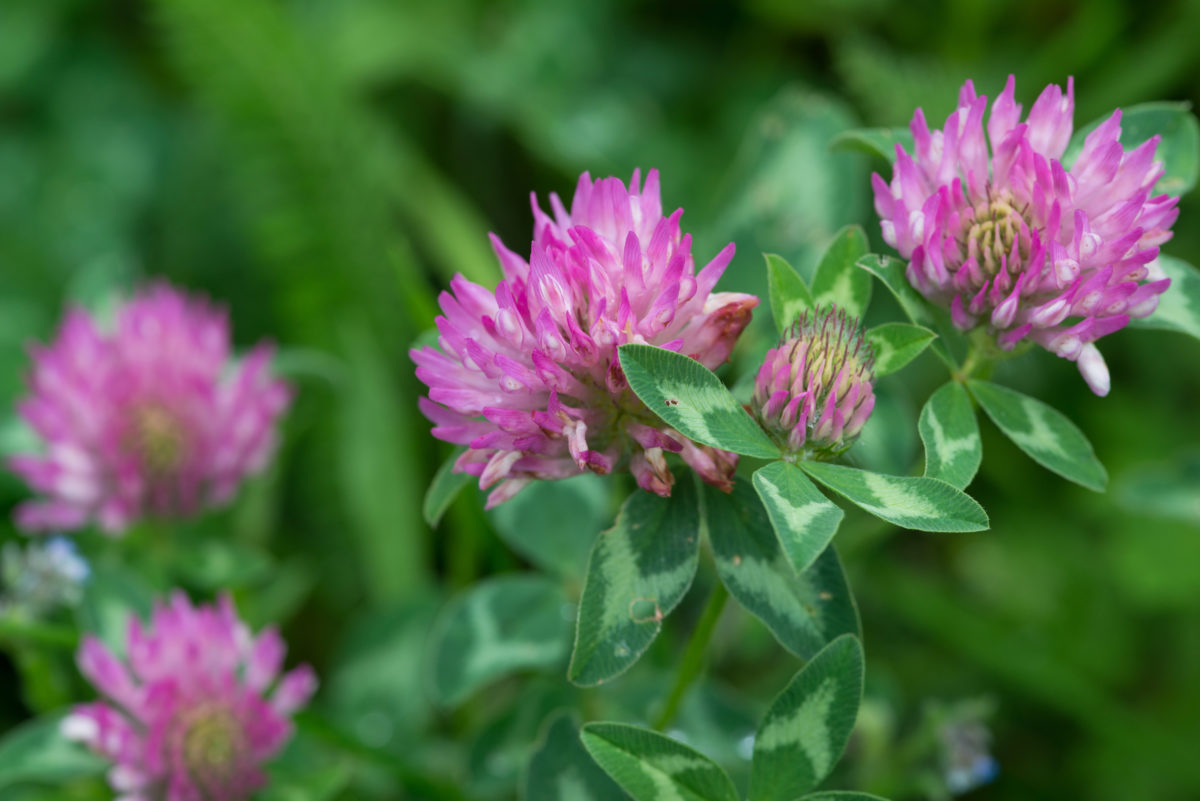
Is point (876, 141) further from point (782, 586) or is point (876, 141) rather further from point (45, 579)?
point (45, 579)

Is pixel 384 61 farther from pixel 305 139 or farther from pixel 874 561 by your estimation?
pixel 874 561

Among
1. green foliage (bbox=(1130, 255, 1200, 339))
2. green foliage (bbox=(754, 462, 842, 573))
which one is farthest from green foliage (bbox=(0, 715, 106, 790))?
green foliage (bbox=(1130, 255, 1200, 339))

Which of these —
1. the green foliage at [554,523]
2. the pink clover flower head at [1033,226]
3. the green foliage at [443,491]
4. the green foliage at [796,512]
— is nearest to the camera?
the green foliage at [796,512]

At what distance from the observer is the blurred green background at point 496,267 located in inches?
61.4

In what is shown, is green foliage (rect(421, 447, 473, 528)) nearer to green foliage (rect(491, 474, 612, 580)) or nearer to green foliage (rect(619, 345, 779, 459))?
green foliage (rect(619, 345, 779, 459))

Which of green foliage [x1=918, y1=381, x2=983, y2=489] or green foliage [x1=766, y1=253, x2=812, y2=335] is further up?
green foliage [x1=766, y1=253, x2=812, y2=335]

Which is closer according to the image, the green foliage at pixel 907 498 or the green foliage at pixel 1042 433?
the green foliage at pixel 907 498

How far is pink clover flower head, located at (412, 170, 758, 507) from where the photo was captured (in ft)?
2.50

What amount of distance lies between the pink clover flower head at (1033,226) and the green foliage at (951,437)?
6 centimetres

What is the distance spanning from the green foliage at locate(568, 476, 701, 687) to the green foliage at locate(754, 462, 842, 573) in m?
0.11

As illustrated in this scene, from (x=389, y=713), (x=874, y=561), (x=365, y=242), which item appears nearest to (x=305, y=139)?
(x=365, y=242)

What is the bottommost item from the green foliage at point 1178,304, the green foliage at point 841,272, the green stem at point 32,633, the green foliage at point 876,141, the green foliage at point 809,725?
the green foliage at point 809,725

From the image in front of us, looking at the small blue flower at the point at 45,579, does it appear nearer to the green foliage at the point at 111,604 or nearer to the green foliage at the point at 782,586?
the green foliage at the point at 111,604

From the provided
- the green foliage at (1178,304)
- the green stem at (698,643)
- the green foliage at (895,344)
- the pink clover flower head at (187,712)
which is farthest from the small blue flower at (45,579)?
the green foliage at (1178,304)
